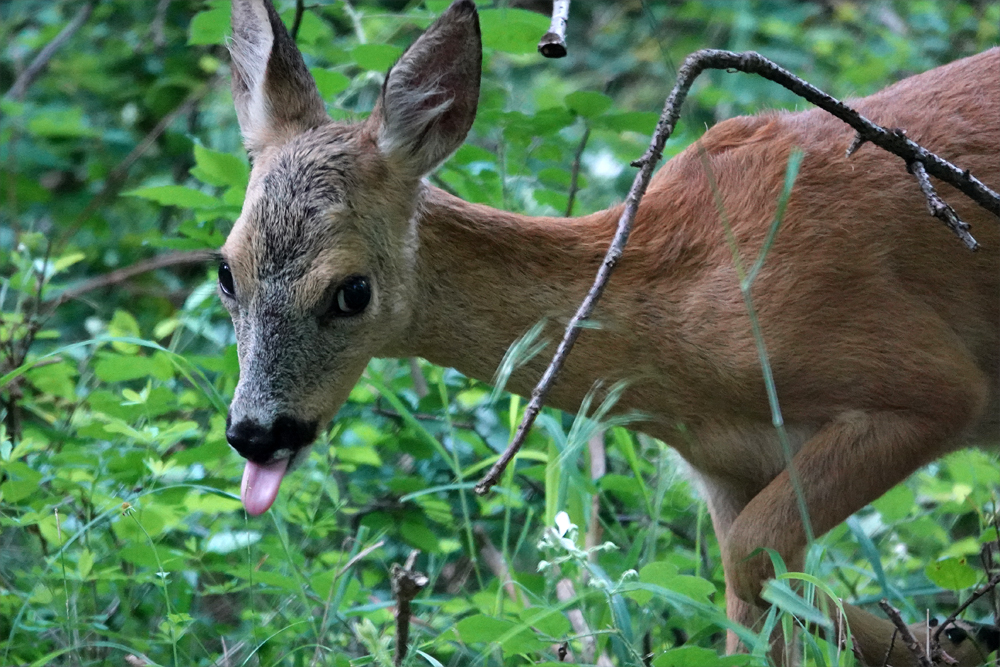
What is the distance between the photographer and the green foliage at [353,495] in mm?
3158

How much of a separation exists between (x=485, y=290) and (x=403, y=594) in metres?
1.02

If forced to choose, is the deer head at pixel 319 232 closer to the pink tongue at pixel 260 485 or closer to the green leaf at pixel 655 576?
the pink tongue at pixel 260 485

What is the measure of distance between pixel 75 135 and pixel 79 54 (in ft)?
3.30

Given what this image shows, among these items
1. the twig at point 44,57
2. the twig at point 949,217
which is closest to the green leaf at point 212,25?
the twig at point 44,57

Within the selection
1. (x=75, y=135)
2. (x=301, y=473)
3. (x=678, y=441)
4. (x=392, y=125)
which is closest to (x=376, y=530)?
(x=301, y=473)

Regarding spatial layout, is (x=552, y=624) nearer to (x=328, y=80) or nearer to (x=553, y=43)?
(x=553, y=43)

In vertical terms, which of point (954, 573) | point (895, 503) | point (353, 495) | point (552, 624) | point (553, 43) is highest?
point (553, 43)

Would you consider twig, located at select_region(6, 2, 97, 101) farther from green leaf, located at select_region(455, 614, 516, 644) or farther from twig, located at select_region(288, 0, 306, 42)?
green leaf, located at select_region(455, 614, 516, 644)

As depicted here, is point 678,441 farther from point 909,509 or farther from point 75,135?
point 75,135

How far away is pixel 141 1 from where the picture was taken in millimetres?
7492

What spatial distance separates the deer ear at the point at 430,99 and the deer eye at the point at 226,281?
55cm

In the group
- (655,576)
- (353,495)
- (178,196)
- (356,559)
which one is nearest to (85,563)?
(356,559)

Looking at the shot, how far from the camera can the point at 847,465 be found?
3.12 meters

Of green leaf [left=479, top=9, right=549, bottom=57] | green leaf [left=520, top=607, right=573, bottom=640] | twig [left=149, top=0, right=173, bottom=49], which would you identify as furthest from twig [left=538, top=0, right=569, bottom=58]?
twig [left=149, top=0, right=173, bottom=49]
